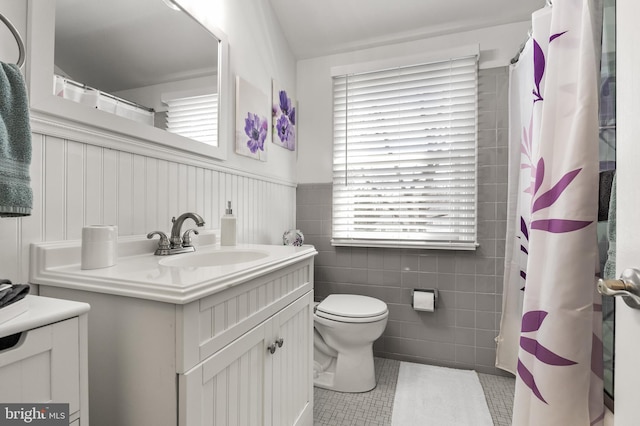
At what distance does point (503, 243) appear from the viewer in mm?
2018

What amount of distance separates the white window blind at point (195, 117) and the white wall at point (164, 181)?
0.42 feet

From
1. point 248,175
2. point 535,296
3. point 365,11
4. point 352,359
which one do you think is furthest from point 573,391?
point 365,11

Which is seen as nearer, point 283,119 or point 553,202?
point 553,202

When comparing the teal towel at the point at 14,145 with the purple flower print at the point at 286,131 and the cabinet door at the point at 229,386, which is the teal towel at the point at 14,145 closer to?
the cabinet door at the point at 229,386

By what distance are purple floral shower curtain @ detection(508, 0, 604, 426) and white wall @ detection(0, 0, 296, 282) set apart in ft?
4.37

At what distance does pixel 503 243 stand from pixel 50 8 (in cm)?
237

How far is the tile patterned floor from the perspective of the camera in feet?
5.19

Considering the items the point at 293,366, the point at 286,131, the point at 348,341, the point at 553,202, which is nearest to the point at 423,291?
the point at 348,341

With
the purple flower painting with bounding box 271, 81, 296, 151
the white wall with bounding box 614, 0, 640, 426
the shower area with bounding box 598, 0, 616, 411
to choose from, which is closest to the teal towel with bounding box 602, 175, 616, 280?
the white wall with bounding box 614, 0, 640, 426

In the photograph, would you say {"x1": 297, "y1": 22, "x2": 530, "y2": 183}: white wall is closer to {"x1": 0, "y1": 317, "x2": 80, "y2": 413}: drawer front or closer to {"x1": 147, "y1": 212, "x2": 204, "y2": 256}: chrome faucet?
{"x1": 147, "y1": 212, "x2": 204, "y2": 256}: chrome faucet

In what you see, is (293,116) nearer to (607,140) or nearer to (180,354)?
(607,140)

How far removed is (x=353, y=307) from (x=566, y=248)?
1236 millimetres

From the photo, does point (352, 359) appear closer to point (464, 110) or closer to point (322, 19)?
point (464, 110)

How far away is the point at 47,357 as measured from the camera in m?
0.57
